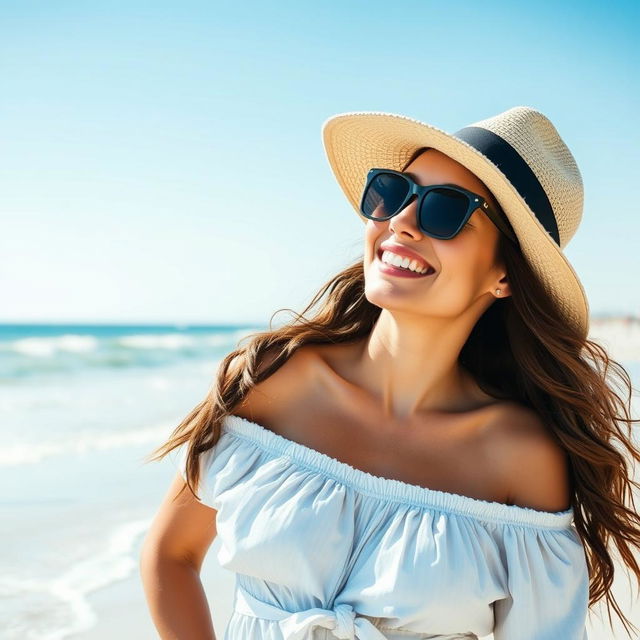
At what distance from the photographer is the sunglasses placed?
237 centimetres

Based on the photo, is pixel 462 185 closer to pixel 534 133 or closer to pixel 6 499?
pixel 534 133

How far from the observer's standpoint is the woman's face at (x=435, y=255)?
7.81 feet

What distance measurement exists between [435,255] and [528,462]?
71cm

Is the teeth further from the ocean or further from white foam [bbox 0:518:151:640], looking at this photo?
white foam [bbox 0:518:151:640]

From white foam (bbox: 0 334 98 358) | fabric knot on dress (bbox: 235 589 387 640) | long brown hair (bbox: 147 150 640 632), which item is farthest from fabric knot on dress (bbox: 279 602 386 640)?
white foam (bbox: 0 334 98 358)

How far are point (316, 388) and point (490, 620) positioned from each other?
860 mm

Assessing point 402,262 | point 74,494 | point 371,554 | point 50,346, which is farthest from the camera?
point 50,346

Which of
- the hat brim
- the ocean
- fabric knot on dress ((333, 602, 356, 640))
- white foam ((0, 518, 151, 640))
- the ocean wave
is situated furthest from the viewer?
the ocean wave

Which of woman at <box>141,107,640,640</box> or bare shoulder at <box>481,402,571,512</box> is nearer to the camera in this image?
woman at <box>141,107,640,640</box>

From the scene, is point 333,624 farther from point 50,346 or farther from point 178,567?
point 50,346

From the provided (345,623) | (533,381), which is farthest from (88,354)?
(345,623)

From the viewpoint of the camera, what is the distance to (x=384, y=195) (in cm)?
249

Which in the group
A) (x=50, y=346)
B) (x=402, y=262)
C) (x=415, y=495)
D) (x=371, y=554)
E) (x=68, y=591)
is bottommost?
(x=50, y=346)

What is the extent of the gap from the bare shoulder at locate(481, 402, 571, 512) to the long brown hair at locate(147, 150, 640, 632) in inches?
1.8
